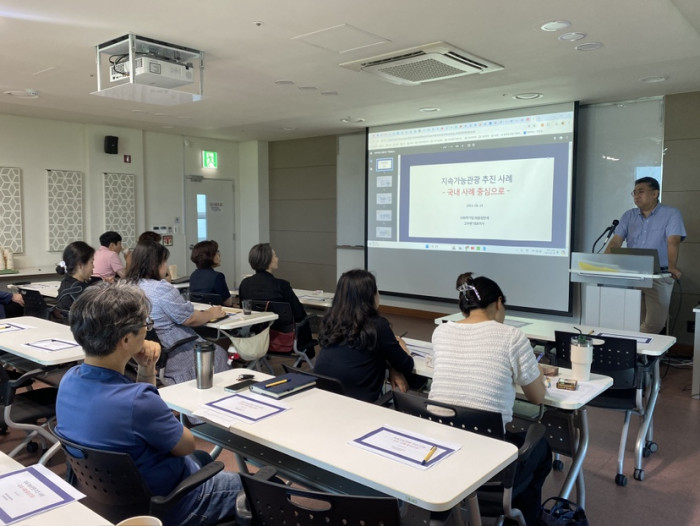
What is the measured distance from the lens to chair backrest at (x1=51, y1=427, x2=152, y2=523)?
1633 mm

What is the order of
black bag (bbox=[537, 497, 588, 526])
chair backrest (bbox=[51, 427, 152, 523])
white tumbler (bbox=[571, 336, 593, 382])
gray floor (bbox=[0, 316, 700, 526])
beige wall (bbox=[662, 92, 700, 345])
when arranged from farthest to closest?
beige wall (bbox=[662, 92, 700, 345]) < gray floor (bbox=[0, 316, 700, 526]) < white tumbler (bbox=[571, 336, 593, 382]) < black bag (bbox=[537, 497, 588, 526]) < chair backrest (bbox=[51, 427, 152, 523])

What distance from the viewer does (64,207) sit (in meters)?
8.10

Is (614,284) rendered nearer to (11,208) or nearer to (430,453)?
(430,453)

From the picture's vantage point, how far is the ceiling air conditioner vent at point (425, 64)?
14.5 ft

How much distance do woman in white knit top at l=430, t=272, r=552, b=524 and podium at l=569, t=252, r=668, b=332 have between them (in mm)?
2941

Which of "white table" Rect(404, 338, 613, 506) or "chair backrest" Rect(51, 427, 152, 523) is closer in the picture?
"chair backrest" Rect(51, 427, 152, 523)

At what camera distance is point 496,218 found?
7.12m

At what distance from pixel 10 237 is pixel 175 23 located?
5.25 m

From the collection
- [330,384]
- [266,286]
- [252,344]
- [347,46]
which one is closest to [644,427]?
[330,384]

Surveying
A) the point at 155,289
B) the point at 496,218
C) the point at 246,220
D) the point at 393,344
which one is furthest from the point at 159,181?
the point at 393,344

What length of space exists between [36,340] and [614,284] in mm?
4545

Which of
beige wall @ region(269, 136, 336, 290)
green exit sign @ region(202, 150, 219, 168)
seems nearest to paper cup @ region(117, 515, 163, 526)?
beige wall @ region(269, 136, 336, 290)

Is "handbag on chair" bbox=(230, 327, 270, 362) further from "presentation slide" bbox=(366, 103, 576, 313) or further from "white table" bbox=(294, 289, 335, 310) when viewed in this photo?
"presentation slide" bbox=(366, 103, 576, 313)

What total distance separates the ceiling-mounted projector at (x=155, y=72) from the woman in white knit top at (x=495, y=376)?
10.3ft
